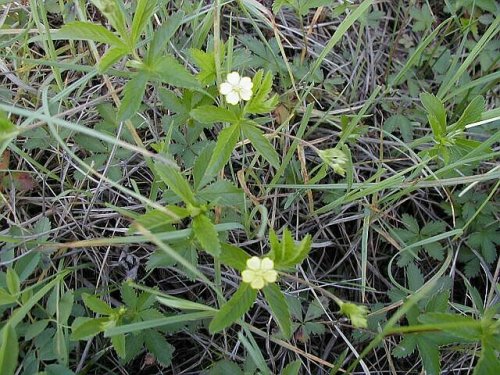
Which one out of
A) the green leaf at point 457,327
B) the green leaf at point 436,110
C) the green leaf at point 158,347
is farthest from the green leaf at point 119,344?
the green leaf at point 436,110

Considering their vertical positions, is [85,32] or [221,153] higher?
[85,32]

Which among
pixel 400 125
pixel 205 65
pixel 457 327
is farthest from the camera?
pixel 400 125

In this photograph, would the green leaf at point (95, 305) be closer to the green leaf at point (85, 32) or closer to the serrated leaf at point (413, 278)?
the green leaf at point (85, 32)

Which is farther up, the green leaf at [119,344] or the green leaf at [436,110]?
the green leaf at [436,110]

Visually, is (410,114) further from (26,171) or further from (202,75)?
(26,171)

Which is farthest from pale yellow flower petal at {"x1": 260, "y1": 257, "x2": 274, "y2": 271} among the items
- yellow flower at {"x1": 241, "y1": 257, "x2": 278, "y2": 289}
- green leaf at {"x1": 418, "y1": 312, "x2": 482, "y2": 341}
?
green leaf at {"x1": 418, "y1": 312, "x2": 482, "y2": 341}

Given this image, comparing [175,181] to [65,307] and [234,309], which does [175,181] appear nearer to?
[234,309]

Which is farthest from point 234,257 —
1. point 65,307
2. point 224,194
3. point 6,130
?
point 6,130
